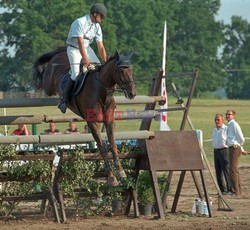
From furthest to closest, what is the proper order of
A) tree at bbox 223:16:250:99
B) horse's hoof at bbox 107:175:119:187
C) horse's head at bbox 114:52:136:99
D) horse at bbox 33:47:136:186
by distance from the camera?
tree at bbox 223:16:250:99 → horse's hoof at bbox 107:175:119:187 → horse at bbox 33:47:136:186 → horse's head at bbox 114:52:136:99

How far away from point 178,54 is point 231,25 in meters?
24.1

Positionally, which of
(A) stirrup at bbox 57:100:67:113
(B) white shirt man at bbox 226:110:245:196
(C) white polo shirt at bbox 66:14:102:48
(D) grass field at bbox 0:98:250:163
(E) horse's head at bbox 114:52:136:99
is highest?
(C) white polo shirt at bbox 66:14:102:48

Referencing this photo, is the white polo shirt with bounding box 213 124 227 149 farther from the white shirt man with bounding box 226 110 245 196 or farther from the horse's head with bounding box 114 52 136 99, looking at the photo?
the horse's head with bounding box 114 52 136 99

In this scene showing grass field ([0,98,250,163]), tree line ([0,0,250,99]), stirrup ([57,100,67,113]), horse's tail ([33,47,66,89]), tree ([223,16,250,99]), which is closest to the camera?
stirrup ([57,100,67,113])

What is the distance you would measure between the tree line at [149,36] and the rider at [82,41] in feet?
184

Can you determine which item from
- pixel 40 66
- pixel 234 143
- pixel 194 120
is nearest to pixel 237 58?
pixel 194 120

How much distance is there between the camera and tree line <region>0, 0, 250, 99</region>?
77.9 m

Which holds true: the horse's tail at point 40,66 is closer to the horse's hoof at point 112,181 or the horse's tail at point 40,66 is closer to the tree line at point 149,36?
the horse's hoof at point 112,181

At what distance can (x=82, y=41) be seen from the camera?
11.2m

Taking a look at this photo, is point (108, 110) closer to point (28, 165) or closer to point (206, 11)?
point (28, 165)

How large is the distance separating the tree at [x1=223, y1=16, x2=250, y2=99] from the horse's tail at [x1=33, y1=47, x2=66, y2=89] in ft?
285

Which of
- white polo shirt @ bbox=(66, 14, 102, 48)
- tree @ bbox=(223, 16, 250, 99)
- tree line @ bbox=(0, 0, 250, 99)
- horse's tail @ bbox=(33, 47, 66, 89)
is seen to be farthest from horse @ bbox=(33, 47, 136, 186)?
tree @ bbox=(223, 16, 250, 99)

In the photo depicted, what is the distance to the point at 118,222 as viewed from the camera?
12.1 meters

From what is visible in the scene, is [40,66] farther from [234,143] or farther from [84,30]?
[234,143]
